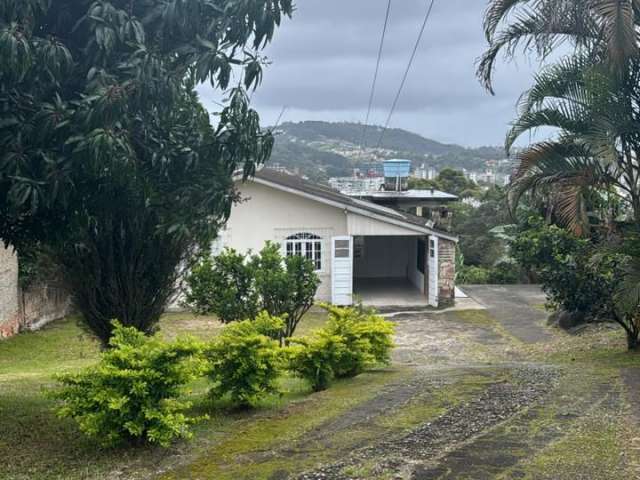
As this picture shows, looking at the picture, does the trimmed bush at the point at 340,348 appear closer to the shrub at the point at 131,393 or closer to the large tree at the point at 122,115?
the large tree at the point at 122,115

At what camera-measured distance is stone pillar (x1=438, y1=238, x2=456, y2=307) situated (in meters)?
20.5

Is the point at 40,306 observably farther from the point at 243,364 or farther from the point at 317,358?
the point at 243,364

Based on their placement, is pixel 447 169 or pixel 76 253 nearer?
pixel 76 253

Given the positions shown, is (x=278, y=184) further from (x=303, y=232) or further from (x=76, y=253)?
(x=76, y=253)

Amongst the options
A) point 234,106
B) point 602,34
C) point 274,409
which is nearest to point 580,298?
point 602,34

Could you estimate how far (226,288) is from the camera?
10969 millimetres

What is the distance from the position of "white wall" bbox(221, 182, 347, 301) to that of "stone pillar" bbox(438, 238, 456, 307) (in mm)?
3117

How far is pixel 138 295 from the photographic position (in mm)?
8078

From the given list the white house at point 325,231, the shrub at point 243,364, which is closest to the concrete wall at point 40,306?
the white house at point 325,231

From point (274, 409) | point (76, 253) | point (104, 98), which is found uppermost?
point (104, 98)

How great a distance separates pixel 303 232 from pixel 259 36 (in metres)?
15.6

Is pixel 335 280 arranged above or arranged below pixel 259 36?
below

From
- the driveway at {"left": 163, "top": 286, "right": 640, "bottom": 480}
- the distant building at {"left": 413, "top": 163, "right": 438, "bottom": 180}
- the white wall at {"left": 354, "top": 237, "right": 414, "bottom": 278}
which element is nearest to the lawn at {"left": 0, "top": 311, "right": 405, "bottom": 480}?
the driveway at {"left": 163, "top": 286, "right": 640, "bottom": 480}

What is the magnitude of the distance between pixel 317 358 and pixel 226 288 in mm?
3572
